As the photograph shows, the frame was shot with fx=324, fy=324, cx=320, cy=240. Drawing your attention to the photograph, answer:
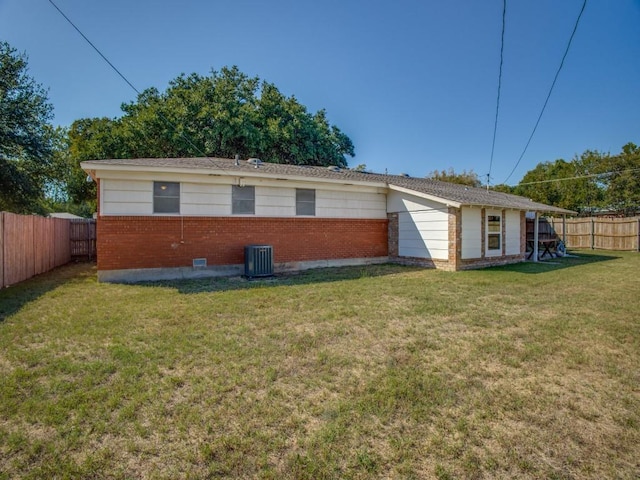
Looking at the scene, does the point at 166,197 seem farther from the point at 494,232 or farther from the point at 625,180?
the point at 625,180

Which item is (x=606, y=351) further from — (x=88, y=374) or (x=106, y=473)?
(x=88, y=374)

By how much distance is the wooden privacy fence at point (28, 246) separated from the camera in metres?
8.63

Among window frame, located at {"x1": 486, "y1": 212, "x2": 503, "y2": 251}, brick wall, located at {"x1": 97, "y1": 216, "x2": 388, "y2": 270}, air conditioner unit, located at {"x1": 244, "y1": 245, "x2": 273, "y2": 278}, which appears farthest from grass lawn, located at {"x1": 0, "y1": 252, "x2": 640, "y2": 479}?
window frame, located at {"x1": 486, "y1": 212, "x2": 503, "y2": 251}

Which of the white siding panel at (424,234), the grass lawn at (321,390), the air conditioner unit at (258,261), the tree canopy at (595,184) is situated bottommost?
the grass lawn at (321,390)

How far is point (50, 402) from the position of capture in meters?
3.10

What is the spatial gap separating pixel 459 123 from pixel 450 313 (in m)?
18.3

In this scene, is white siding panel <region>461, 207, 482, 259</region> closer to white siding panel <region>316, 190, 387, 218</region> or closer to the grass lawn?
white siding panel <region>316, 190, 387, 218</region>

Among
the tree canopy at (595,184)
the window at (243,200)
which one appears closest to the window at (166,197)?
the window at (243,200)

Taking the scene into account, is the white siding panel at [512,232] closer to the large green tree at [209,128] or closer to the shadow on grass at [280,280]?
the shadow on grass at [280,280]

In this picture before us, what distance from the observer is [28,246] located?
10258 mm

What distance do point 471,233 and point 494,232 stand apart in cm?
171

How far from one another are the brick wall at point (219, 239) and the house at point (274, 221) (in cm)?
3

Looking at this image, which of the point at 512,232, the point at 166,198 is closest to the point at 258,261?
the point at 166,198

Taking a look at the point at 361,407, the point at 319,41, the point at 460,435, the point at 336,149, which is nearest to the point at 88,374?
the point at 361,407
